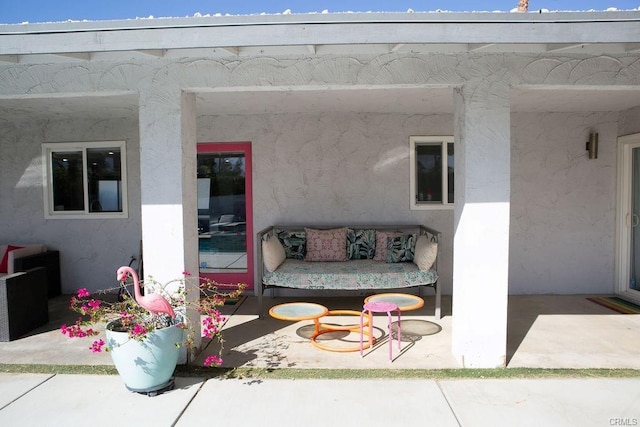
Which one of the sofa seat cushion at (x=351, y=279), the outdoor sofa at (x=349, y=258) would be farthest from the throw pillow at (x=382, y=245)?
the sofa seat cushion at (x=351, y=279)

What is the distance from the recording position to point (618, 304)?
21.1ft

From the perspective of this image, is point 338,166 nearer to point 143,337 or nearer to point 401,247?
point 401,247

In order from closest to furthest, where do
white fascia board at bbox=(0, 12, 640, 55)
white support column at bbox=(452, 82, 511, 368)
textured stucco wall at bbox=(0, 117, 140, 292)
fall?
1. white fascia board at bbox=(0, 12, 640, 55)
2. white support column at bbox=(452, 82, 511, 368)
3. textured stucco wall at bbox=(0, 117, 140, 292)

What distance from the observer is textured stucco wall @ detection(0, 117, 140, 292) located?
7.30m

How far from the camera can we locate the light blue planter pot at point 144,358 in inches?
140

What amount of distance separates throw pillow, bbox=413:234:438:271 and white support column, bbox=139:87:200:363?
289 centimetres

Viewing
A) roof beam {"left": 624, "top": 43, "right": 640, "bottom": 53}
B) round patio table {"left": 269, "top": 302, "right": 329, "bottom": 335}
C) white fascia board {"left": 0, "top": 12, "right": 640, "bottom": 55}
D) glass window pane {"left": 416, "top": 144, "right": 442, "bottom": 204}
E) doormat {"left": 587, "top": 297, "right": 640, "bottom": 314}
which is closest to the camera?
white fascia board {"left": 0, "top": 12, "right": 640, "bottom": 55}

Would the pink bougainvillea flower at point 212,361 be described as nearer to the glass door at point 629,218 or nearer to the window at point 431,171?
the window at point 431,171

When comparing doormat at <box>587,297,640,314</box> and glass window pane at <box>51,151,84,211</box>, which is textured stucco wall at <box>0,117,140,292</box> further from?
doormat at <box>587,297,640,314</box>

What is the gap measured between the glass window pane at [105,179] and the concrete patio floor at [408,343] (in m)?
1.88

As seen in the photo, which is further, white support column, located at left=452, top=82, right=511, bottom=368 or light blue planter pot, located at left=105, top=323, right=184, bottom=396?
white support column, located at left=452, top=82, right=511, bottom=368

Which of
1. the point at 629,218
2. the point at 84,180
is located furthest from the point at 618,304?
the point at 84,180

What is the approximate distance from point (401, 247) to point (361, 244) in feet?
1.94

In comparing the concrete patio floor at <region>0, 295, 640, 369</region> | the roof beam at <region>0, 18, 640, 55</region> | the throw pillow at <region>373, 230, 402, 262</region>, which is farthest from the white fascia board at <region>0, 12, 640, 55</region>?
the throw pillow at <region>373, 230, 402, 262</region>
